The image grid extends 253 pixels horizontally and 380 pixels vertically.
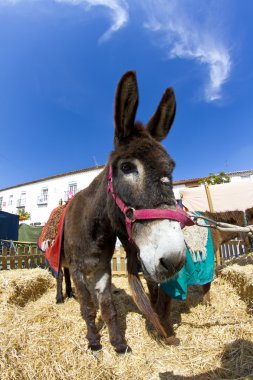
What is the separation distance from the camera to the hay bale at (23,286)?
410 centimetres

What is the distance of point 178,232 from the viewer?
58.1 inches

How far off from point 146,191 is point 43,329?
2.37 m

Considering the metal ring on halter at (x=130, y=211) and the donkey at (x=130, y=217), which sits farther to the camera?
the metal ring on halter at (x=130, y=211)

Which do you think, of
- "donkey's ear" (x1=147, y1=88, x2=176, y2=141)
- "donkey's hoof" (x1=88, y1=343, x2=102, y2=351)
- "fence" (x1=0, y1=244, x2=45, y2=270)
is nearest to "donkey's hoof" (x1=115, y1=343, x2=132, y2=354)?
"donkey's hoof" (x1=88, y1=343, x2=102, y2=351)

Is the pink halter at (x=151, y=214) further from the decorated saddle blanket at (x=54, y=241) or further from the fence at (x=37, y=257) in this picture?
the fence at (x=37, y=257)

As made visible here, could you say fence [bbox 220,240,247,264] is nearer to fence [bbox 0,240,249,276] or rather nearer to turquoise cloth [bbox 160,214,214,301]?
fence [bbox 0,240,249,276]

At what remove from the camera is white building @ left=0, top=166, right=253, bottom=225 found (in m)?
34.6

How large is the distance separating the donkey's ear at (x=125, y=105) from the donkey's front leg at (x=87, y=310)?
1749mm

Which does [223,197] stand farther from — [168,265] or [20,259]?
[20,259]

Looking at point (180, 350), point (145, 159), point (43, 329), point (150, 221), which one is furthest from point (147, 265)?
point (43, 329)

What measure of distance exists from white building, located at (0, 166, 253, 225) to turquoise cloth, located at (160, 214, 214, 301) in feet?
98.7

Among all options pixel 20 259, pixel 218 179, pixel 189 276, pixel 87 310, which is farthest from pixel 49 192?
pixel 189 276

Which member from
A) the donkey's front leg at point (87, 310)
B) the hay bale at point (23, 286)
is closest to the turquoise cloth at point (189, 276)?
the donkey's front leg at point (87, 310)

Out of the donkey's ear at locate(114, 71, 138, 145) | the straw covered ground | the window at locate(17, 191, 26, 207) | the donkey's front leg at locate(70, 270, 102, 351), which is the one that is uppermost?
the window at locate(17, 191, 26, 207)
